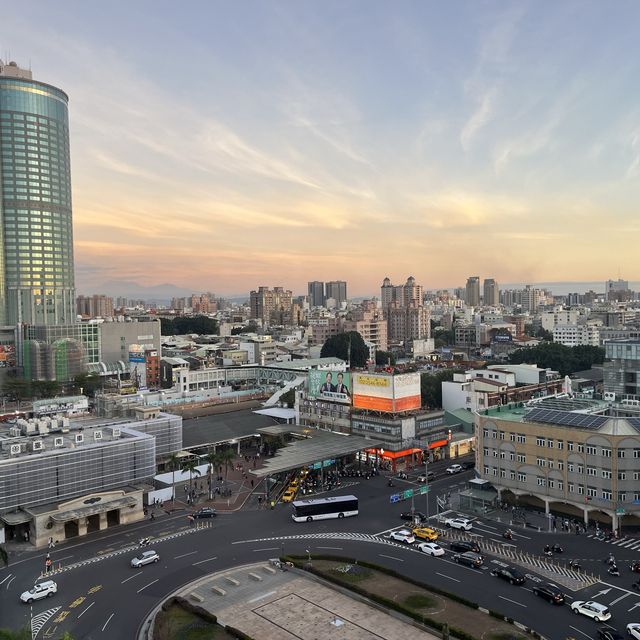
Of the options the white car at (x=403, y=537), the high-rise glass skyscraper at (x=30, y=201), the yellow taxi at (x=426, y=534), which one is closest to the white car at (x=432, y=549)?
the white car at (x=403, y=537)

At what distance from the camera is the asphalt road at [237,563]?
32.2 meters

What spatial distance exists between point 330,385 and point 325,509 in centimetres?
2739

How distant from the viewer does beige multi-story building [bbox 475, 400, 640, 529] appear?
4509cm

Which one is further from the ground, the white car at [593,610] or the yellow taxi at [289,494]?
the white car at [593,610]

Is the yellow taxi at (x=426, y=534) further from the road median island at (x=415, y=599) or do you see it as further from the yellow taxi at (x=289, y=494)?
the yellow taxi at (x=289, y=494)

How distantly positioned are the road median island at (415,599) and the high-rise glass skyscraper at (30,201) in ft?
423

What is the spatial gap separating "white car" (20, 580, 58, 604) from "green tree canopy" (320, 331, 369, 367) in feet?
346

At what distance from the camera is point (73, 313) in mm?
163625

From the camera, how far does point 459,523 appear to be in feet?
151

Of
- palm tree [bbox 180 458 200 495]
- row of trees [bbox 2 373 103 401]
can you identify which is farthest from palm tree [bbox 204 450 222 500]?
row of trees [bbox 2 373 103 401]

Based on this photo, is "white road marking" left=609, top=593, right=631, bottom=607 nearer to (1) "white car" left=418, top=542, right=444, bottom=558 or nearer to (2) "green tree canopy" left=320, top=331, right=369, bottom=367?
(1) "white car" left=418, top=542, right=444, bottom=558

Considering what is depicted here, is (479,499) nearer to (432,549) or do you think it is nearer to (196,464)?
(432,549)

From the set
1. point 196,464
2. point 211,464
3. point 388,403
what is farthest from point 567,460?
point 196,464

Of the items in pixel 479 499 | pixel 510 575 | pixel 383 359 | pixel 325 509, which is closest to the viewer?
pixel 510 575
